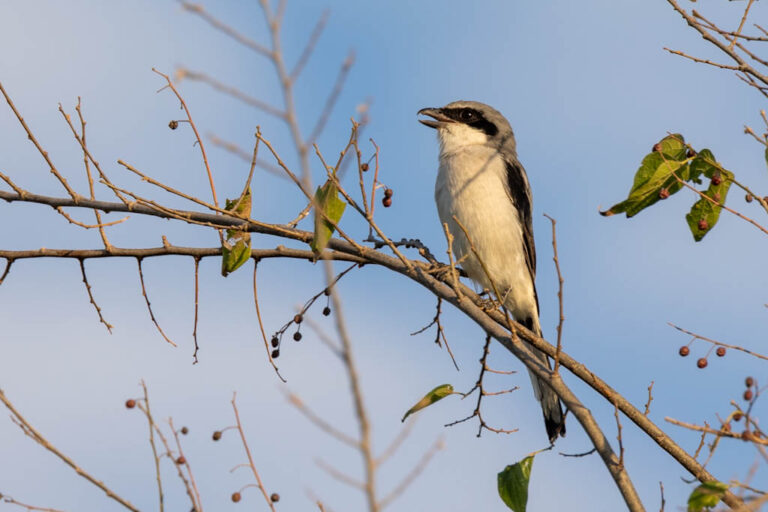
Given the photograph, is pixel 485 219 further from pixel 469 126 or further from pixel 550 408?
pixel 550 408

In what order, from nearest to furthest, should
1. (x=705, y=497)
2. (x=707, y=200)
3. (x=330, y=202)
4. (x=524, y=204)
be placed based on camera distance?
(x=705, y=497) < (x=330, y=202) < (x=707, y=200) < (x=524, y=204)

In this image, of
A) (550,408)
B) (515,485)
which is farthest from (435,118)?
(515,485)

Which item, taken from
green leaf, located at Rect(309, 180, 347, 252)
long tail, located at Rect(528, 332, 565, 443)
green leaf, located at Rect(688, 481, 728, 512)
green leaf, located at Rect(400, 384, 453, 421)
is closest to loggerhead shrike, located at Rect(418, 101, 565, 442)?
long tail, located at Rect(528, 332, 565, 443)

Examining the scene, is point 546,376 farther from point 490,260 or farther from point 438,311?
point 490,260

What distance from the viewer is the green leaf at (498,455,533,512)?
4.12 meters

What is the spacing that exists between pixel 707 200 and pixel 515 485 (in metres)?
1.70

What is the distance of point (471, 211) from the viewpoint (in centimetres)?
645

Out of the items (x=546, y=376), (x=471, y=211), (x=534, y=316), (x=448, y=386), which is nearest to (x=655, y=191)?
(x=546, y=376)

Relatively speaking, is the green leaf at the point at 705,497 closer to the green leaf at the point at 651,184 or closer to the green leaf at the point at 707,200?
the green leaf at the point at 651,184

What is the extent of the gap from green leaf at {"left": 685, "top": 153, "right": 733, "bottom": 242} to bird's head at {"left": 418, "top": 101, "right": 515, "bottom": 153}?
2.83 metres

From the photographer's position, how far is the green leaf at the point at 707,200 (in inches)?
173

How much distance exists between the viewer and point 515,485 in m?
4.16

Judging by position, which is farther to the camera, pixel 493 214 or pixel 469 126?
pixel 469 126

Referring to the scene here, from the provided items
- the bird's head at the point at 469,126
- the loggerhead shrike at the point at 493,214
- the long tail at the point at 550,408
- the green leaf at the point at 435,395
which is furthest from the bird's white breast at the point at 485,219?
the green leaf at the point at 435,395
